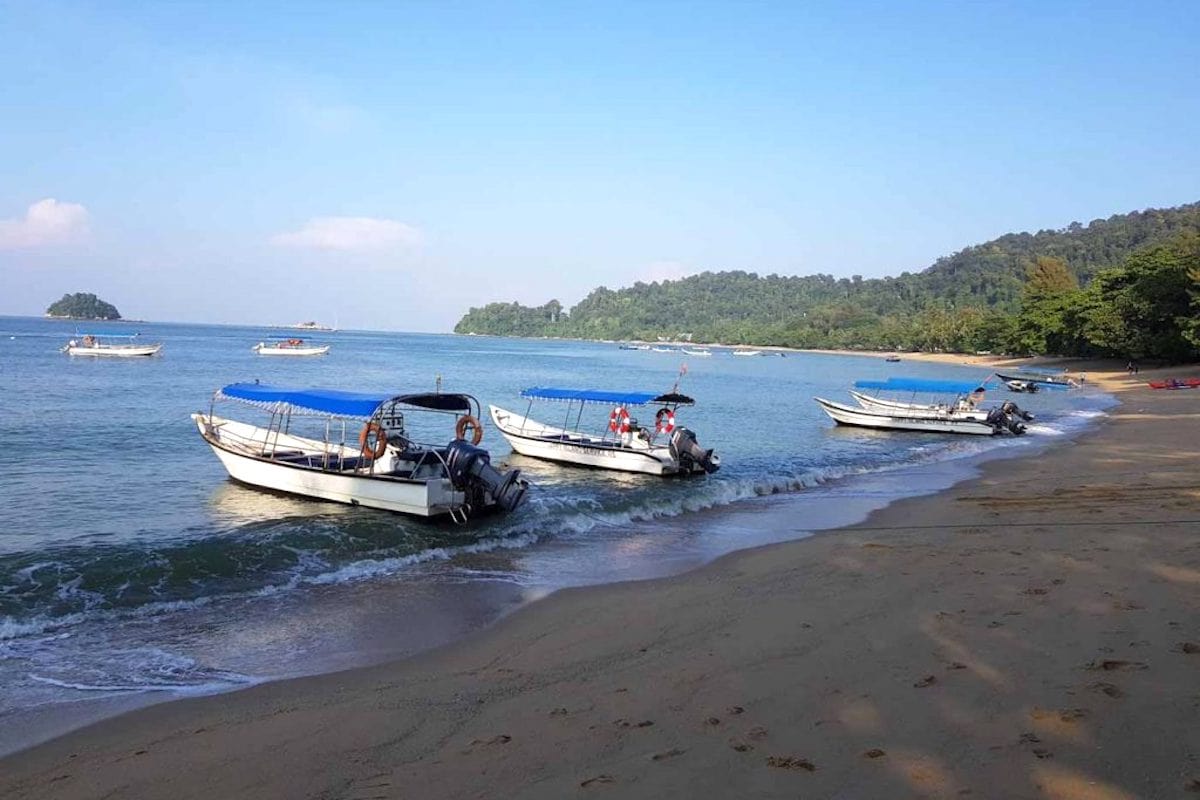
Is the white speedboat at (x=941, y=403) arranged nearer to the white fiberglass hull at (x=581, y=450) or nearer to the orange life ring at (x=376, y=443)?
the white fiberglass hull at (x=581, y=450)

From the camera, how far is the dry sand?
561cm

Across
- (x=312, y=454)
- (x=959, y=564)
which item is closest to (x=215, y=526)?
(x=312, y=454)

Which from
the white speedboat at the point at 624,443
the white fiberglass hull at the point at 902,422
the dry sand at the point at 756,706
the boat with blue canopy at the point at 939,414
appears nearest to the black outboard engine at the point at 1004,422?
the boat with blue canopy at the point at 939,414

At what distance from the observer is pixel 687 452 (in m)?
23.7

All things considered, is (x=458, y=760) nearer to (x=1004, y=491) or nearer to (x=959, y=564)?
(x=959, y=564)

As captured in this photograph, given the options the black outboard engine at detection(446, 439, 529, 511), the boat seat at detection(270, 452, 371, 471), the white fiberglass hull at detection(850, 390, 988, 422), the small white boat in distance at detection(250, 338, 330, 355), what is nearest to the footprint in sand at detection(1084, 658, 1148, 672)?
the black outboard engine at detection(446, 439, 529, 511)

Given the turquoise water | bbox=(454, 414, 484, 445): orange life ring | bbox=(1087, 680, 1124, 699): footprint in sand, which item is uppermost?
bbox=(454, 414, 484, 445): orange life ring

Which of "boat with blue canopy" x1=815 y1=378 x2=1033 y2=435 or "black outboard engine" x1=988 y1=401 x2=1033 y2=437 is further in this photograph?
"boat with blue canopy" x1=815 y1=378 x2=1033 y2=435

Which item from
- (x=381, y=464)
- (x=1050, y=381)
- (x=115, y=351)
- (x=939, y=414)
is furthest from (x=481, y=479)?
Answer: (x=115, y=351)

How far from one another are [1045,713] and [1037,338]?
4197 inches

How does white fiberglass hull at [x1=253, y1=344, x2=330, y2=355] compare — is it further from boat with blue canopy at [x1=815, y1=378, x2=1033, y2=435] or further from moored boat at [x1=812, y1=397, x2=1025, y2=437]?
boat with blue canopy at [x1=815, y1=378, x2=1033, y2=435]

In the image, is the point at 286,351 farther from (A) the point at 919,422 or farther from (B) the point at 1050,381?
(A) the point at 919,422

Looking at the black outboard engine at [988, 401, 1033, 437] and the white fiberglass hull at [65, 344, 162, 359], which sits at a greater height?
the white fiberglass hull at [65, 344, 162, 359]

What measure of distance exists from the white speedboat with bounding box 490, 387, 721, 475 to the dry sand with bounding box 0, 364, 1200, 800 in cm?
1206
